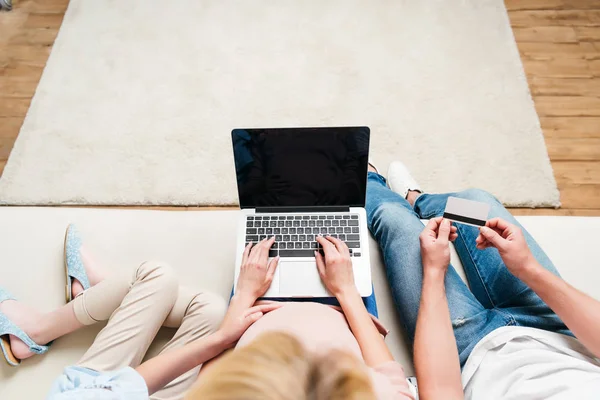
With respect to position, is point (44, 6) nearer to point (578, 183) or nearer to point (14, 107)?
point (14, 107)

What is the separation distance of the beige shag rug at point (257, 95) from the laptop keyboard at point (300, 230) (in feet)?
1.76

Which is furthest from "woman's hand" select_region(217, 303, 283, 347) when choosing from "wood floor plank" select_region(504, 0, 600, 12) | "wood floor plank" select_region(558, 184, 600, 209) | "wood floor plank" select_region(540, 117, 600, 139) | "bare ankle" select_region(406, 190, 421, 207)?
"wood floor plank" select_region(504, 0, 600, 12)

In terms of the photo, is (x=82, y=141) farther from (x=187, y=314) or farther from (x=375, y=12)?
(x=375, y=12)

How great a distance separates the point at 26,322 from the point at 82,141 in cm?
87

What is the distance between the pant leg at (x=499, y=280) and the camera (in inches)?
35.4

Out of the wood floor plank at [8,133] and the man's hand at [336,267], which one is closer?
the man's hand at [336,267]

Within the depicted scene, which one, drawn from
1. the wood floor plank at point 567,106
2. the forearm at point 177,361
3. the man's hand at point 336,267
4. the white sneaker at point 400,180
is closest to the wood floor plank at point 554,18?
the wood floor plank at point 567,106

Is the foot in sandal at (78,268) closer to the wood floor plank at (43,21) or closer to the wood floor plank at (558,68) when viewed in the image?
the wood floor plank at (43,21)

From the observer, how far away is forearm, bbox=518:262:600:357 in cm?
78

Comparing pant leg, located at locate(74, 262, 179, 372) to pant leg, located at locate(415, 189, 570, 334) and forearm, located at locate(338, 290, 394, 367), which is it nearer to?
forearm, located at locate(338, 290, 394, 367)

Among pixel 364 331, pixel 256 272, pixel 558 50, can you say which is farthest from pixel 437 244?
pixel 558 50

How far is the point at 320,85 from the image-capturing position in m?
1.74

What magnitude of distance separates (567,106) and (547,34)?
0.38m

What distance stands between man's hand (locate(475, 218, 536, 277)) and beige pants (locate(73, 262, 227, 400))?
62 centimetres
